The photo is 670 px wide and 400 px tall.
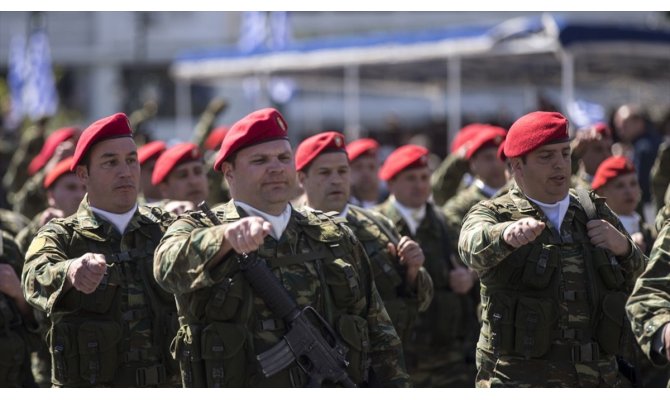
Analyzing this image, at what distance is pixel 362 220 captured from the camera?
8188 mm

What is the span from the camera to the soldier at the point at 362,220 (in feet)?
26.4

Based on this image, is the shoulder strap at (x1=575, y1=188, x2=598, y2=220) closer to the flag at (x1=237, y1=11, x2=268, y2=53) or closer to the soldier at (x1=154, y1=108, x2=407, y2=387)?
the soldier at (x1=154, y1=108, x2=407, y2=387)

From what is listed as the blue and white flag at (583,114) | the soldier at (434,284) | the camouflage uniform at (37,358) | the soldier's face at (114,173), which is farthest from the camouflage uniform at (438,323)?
the blue and white flag at (583,114)

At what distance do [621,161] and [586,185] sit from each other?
17.4 inches

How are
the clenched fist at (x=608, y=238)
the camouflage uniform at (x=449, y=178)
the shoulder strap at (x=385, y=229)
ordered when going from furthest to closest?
the camouflage uniform at (x=449, y=178), the shoulder strap at (x=385, y=229), the clenched fist at (x=608, y=238)

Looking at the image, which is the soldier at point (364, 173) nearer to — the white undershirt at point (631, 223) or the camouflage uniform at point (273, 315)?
the white undershirt at point (631, 223)

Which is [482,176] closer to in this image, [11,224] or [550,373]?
[11,224]

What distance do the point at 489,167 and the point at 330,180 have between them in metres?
2.80

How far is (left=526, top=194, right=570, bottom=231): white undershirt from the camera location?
6.43 m

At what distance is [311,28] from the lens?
4494 cm

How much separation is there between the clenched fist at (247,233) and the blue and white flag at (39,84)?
2260 centimetres

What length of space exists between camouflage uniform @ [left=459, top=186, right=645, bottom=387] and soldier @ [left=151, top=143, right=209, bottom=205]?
10.9ft

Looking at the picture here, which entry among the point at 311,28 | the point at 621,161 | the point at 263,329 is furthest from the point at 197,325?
the point at 311,28

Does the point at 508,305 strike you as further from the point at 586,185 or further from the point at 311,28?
the point at 311,28
